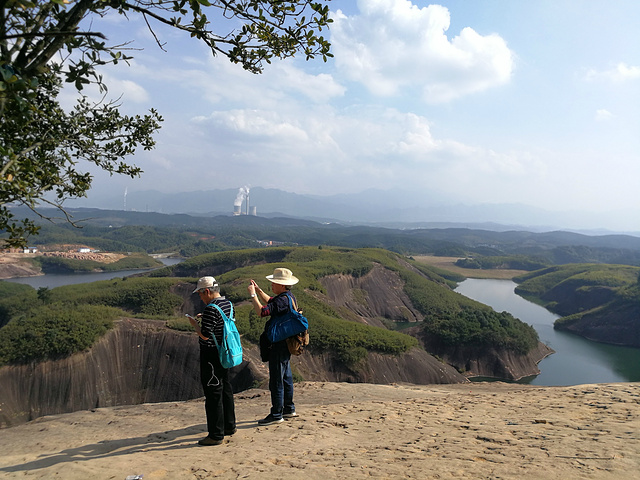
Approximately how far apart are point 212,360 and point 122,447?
250cm

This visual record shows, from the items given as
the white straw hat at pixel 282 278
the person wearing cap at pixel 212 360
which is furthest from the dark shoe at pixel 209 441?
the white straw hat at pixel 282 278

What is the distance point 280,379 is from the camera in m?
7.02

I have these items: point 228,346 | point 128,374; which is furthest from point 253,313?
point 228,346

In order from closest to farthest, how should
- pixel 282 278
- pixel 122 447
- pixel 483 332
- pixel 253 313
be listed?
1. pixel 122 447
2. pixel 282 278
3. pixel 253 313
4. pixel 483 332

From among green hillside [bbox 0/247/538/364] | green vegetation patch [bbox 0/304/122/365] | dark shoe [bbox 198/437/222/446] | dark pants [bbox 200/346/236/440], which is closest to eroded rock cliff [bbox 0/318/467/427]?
green vegetation patch [bbox 0/304/122/365]

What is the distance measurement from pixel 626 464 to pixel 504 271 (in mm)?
A: 148680

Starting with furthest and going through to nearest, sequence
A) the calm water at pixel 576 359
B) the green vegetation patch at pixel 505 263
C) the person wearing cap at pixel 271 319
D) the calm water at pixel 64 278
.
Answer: the green vegetation patch at pixel 505 263
the calm water at pixel 64 278
the calm water at pixel 576 359
the person wearing cap at pixel 271 319

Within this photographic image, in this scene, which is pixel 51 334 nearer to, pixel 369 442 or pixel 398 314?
pixel 369 442

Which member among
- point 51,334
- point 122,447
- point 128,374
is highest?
point 122,447

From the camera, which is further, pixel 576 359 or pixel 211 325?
pixel 576 359

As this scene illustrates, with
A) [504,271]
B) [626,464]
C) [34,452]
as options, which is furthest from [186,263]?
[504,271]

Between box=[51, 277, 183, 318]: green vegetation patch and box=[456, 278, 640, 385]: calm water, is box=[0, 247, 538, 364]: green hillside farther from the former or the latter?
box=[456, 278, 640, 385]: calm water

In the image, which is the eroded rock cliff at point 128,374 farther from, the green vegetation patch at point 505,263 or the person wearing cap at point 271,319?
the green vegetation patch at point 505,263

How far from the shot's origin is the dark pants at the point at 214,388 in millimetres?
6156
